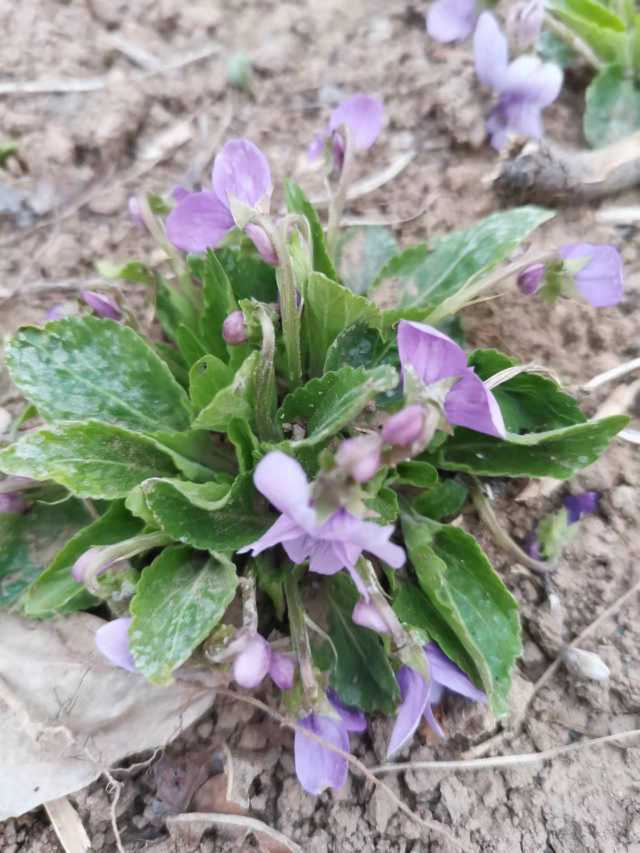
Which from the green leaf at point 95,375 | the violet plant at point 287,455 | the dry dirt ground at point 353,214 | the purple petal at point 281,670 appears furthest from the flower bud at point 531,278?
the purple petal at point 281,670

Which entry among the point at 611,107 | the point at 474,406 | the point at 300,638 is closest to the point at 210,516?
the point at 300,638

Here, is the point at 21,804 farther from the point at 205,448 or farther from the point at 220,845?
the point at 205,448

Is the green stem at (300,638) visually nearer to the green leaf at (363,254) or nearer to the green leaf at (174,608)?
the green leaf at (174,608)

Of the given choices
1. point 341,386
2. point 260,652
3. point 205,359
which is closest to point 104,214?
point 205,359

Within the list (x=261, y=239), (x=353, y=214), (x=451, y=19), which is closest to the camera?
(x=261, y=239)

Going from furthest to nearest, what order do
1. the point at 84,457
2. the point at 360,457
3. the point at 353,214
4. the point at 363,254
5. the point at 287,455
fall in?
the point at 353,214 < the point at 363,254 < the point at 84,457 < the point at 287,455 < the point at 360,457

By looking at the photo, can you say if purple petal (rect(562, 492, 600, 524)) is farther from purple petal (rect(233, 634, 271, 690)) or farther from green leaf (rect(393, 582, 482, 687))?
purple petal (rect(233, 634, 271, 690))

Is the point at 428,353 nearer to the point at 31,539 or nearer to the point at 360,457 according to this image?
the point at 360,457
